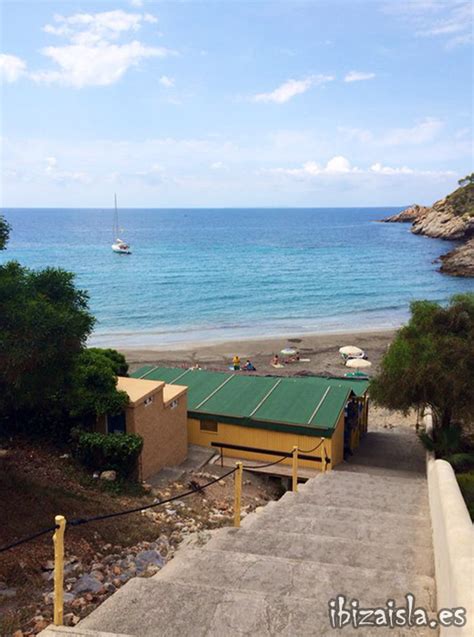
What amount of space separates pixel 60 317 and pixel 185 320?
4417 cm

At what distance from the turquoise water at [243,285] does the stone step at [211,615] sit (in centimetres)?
A: 3902

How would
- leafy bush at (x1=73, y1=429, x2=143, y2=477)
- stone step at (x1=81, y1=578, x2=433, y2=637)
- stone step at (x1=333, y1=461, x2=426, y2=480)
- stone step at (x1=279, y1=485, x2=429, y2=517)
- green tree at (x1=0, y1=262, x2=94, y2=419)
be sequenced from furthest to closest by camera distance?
1. stone step at (x1=333, y1=461, x2=426, y2=480)
2. leafy bush at (x1=73, y1=429, x2=143, y2=477)
3. stone step at (x1=279, y1=485, x2=429, y2=517)
4. green tree at (x1=0, y1=262, x2=94, y2=419)
5. stone step at (x1=81, y1=578, x2=433, y2=637)

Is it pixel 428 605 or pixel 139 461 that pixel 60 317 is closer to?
pixel 139 461

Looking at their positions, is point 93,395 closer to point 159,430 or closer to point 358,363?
point 159,430

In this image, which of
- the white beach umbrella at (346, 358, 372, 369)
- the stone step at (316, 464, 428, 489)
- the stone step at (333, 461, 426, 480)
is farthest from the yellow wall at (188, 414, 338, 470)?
the white beach umbrella at (346, 358, 372, 369)

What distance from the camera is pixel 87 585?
725 centimetres

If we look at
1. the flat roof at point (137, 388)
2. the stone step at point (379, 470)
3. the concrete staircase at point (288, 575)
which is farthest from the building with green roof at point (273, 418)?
the concrete staircase at point (288, 575)

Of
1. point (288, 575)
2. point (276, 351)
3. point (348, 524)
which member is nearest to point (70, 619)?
point (288, 575)

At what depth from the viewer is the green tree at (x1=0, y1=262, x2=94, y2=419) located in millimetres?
9305

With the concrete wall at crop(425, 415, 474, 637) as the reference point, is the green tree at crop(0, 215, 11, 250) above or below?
above

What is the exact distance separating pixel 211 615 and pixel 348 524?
182 inches

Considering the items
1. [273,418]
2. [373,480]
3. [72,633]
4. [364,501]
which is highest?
[72,633]

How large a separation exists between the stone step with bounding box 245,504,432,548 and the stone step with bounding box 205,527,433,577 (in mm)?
435

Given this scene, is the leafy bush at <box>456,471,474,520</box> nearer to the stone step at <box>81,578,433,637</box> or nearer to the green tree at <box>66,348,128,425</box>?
the stone step at <box>81,578,433,637</box>
